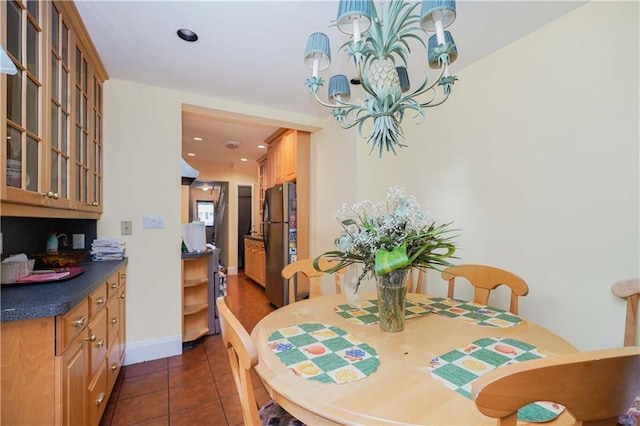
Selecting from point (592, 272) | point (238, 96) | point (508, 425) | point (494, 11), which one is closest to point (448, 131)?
point (494, 11)

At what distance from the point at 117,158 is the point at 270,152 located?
2424 millimetres

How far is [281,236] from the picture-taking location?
12.0ft

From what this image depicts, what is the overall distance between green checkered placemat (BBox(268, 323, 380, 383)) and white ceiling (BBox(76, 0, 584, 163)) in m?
1.69

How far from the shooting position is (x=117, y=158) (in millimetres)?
2422

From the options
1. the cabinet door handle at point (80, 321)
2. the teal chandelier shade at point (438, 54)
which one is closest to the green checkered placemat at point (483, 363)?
the teal chandelier shade at point (438, 54)

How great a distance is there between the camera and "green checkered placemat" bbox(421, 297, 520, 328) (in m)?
1.32

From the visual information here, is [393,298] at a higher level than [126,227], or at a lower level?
lower

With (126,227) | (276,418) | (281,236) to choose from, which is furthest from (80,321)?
(281,236)

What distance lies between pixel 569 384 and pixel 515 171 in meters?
1.73

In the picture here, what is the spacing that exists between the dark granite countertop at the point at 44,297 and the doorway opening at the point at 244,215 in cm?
485

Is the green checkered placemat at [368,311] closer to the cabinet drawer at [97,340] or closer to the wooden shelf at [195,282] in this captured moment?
the cabinet drawer at [97,340]

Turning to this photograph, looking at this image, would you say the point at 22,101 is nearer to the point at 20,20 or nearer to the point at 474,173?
the point at 20,20

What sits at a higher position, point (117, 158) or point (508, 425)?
point (117, 158)

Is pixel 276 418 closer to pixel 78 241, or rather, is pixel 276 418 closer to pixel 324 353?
pixel 324 353
